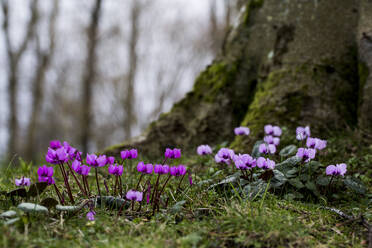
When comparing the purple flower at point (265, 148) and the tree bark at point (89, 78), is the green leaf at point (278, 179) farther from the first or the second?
the tree bark at point (89, 78)

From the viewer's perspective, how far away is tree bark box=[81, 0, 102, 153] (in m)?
11.4

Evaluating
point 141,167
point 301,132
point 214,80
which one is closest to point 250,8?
point 214,80

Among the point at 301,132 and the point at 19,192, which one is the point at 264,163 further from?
the point at 19,192

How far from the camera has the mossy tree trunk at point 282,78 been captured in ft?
11.3

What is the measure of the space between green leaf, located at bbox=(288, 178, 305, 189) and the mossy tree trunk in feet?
3.84

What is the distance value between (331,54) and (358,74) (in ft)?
1.15

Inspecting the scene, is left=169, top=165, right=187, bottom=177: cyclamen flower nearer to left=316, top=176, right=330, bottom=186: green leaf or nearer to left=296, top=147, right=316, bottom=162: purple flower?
left=296, top=147, right=316, bottom=162: purple flower

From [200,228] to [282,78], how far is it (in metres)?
2.45

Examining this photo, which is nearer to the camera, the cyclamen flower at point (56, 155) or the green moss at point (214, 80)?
the cyclamen flower at point (56, 155)

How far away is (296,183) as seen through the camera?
222 centimetres

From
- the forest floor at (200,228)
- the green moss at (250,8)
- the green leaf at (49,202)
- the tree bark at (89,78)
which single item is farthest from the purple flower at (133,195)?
the tree bark at (89,78)

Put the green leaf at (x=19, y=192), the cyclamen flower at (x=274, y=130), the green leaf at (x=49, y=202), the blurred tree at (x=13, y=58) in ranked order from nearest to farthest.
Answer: the green leaf at (x=49, y=202), the green leaf at (x=19, y=192), the cyclamen flower at (x=274, y=130), the blurred tree at (x=13, y=58)

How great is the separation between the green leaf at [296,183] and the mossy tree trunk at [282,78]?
117 centimetres

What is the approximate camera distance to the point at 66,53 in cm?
2370
